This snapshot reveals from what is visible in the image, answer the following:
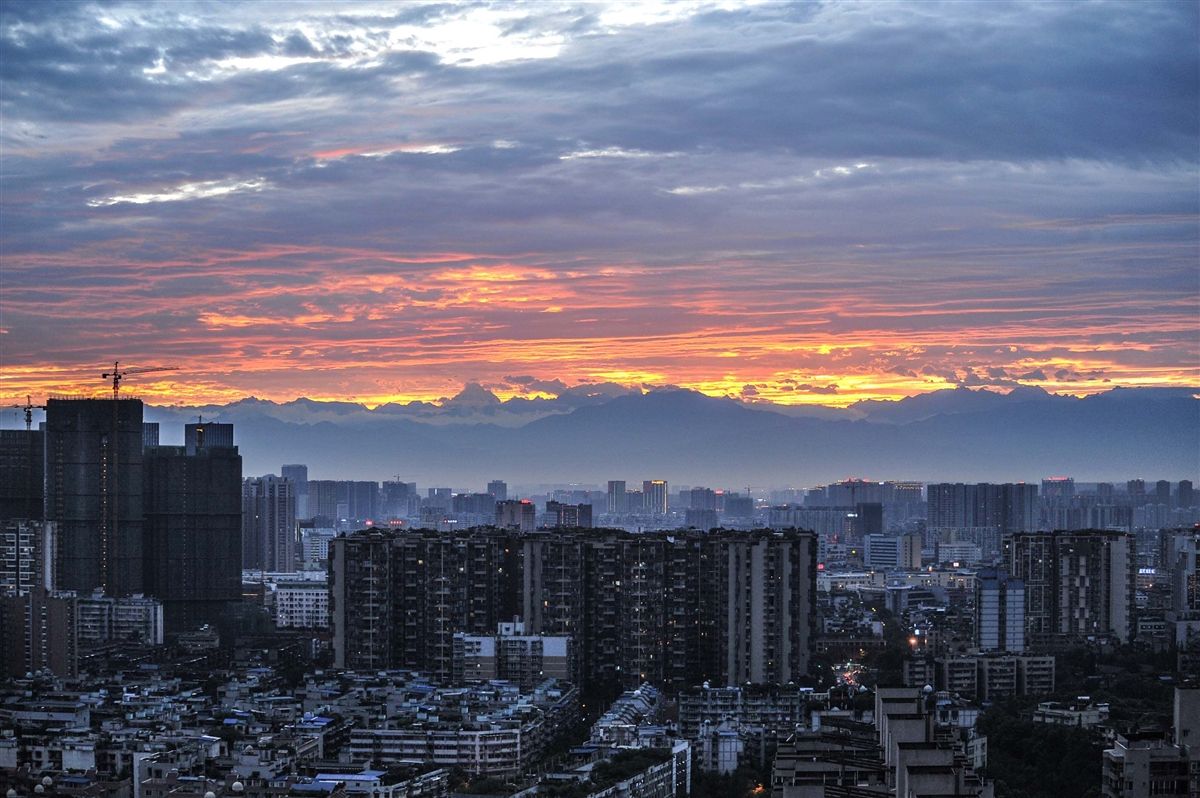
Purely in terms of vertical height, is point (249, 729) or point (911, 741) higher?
point (911, 741)

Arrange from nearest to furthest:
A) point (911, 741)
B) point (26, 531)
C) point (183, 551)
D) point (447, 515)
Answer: point (911, 741) → point (26, 531) → point (183, 551) → point (447, 515)

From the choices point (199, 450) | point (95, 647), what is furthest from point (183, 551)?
point (95, 647)

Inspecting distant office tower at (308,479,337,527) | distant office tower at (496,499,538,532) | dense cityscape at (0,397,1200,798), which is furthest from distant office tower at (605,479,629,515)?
dense cityscape at (0,397,1200,798)

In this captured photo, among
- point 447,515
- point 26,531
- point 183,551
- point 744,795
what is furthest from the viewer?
point 447,515

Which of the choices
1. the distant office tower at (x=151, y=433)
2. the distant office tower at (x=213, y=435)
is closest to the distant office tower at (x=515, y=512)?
the distant office tower at (x=213, y=435)

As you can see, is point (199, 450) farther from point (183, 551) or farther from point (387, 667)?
point (387, 667)

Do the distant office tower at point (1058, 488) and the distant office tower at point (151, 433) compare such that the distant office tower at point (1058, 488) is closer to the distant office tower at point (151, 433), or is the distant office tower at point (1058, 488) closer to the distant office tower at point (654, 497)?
the distant office tower at point (654, 497)

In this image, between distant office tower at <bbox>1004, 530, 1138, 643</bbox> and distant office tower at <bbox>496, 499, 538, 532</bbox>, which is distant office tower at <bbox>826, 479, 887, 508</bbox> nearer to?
distant office tower at <bbox>496, 499, 538, 532</bbox>
